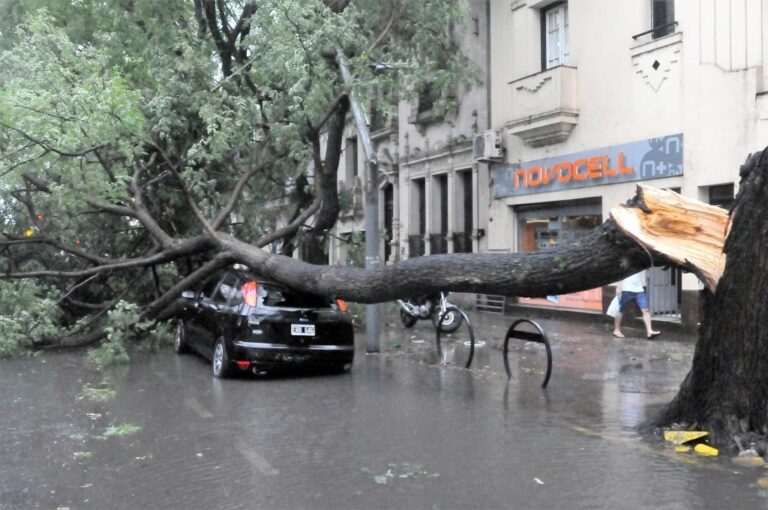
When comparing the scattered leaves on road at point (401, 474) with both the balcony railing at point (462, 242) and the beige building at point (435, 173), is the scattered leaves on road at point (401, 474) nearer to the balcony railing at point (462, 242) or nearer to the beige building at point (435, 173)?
the beige building at point (435, 173)

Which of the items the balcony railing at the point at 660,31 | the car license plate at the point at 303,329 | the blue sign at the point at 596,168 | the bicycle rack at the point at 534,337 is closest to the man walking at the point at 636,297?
the blue sign at the point at 596,168

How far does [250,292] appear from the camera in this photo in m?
10.2

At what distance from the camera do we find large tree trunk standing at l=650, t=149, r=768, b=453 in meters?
6.01

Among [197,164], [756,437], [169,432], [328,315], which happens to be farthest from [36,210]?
[756,437]

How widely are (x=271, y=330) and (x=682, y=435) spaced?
5355mm

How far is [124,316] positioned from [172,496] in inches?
290

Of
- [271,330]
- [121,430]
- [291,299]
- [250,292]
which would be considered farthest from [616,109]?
[121,430]

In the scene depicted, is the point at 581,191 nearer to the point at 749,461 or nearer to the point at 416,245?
Result: the point at 416,245

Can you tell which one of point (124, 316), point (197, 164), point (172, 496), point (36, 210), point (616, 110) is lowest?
point (172, 496)

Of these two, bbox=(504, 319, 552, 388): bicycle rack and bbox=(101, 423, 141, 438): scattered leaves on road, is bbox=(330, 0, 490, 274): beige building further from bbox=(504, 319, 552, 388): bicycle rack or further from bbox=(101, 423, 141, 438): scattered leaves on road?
bbox=(101, 423, 141, 438): scattered leaves on road

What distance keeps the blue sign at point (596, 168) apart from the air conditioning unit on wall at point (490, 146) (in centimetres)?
41

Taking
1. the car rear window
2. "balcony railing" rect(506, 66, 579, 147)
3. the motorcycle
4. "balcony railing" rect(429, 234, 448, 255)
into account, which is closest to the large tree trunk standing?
the car rear window

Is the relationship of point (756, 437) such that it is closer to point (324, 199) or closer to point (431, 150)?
point (324, 199)

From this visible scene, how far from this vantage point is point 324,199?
47.7 ft
